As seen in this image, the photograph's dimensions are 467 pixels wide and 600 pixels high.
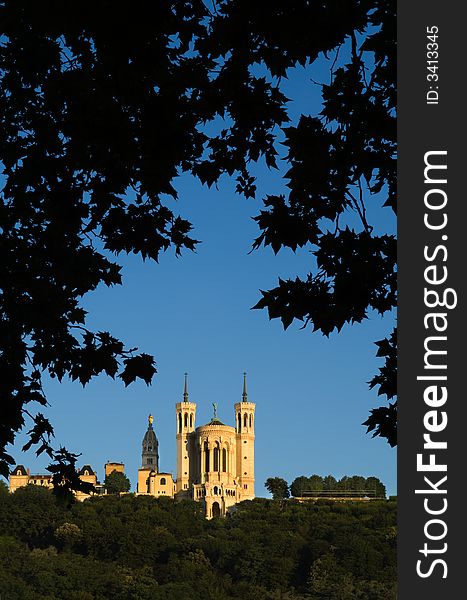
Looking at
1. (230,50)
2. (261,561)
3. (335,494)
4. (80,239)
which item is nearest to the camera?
(230,50)

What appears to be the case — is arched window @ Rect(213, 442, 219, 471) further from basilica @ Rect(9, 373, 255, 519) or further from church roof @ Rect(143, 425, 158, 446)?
church roof @ Rect(143, 425, 158, 446)

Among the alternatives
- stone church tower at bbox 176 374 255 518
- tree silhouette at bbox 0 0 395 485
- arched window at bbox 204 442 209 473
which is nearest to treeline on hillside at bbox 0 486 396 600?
stone church tower at bbox 176 374 255 518

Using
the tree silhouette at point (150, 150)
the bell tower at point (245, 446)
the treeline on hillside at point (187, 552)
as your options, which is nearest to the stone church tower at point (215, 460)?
the bell tower at point (245, 446)

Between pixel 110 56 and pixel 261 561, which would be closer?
pixel 110 56

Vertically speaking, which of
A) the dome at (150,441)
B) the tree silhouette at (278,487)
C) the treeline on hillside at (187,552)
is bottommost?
the treeline on hillside at (187,552)

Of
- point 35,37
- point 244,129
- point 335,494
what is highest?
point 335,494

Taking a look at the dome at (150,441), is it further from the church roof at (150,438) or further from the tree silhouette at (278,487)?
the tree silhouette at (278,487)

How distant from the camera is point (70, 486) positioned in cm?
1047

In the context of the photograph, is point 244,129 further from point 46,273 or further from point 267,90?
point 46,273

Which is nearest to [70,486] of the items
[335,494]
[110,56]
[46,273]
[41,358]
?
[41,358]

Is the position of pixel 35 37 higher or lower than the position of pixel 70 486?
→ higher

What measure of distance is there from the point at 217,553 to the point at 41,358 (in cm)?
8805

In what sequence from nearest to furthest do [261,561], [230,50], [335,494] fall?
[230,50]
[261,561]
[335,494]

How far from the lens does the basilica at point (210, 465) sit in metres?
125
